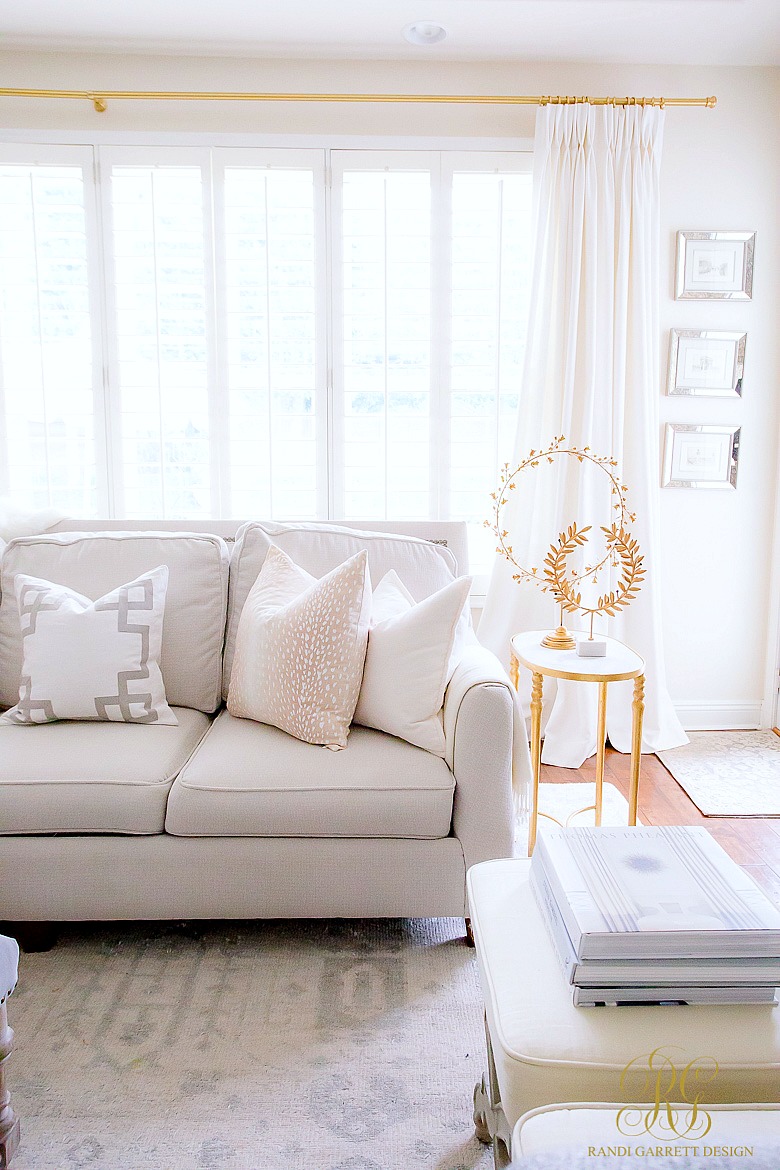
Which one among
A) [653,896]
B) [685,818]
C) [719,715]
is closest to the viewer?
[653,896]

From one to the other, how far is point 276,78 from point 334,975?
3.05 metres

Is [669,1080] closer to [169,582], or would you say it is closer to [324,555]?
[324,555]

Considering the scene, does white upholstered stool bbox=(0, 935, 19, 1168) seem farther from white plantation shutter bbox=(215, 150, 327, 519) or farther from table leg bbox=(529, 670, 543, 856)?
white plantation shutter bbox=(215, 150, 327, 519)

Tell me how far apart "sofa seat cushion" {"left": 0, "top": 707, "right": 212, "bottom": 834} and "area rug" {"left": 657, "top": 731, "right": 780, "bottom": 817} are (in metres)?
1.82

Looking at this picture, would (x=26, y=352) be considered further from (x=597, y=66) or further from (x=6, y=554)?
(x=597, y=66)

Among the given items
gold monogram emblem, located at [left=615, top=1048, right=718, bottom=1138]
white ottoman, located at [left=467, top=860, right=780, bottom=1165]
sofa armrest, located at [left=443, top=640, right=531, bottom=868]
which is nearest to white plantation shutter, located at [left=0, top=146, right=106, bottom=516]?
sofa armrest, located at [left=443, top=640, right=531, bottom=868]

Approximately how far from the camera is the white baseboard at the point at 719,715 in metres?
3.57

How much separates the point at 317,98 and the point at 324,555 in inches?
69.1

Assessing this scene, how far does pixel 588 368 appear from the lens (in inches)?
125

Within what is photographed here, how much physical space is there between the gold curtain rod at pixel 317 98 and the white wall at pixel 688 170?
60mm

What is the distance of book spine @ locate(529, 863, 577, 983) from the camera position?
45.4 inches

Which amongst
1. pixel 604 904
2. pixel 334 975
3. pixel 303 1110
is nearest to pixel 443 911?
pixel 334 975

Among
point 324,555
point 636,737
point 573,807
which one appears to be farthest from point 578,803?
point 324,555

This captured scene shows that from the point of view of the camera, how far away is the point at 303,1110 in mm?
1525
